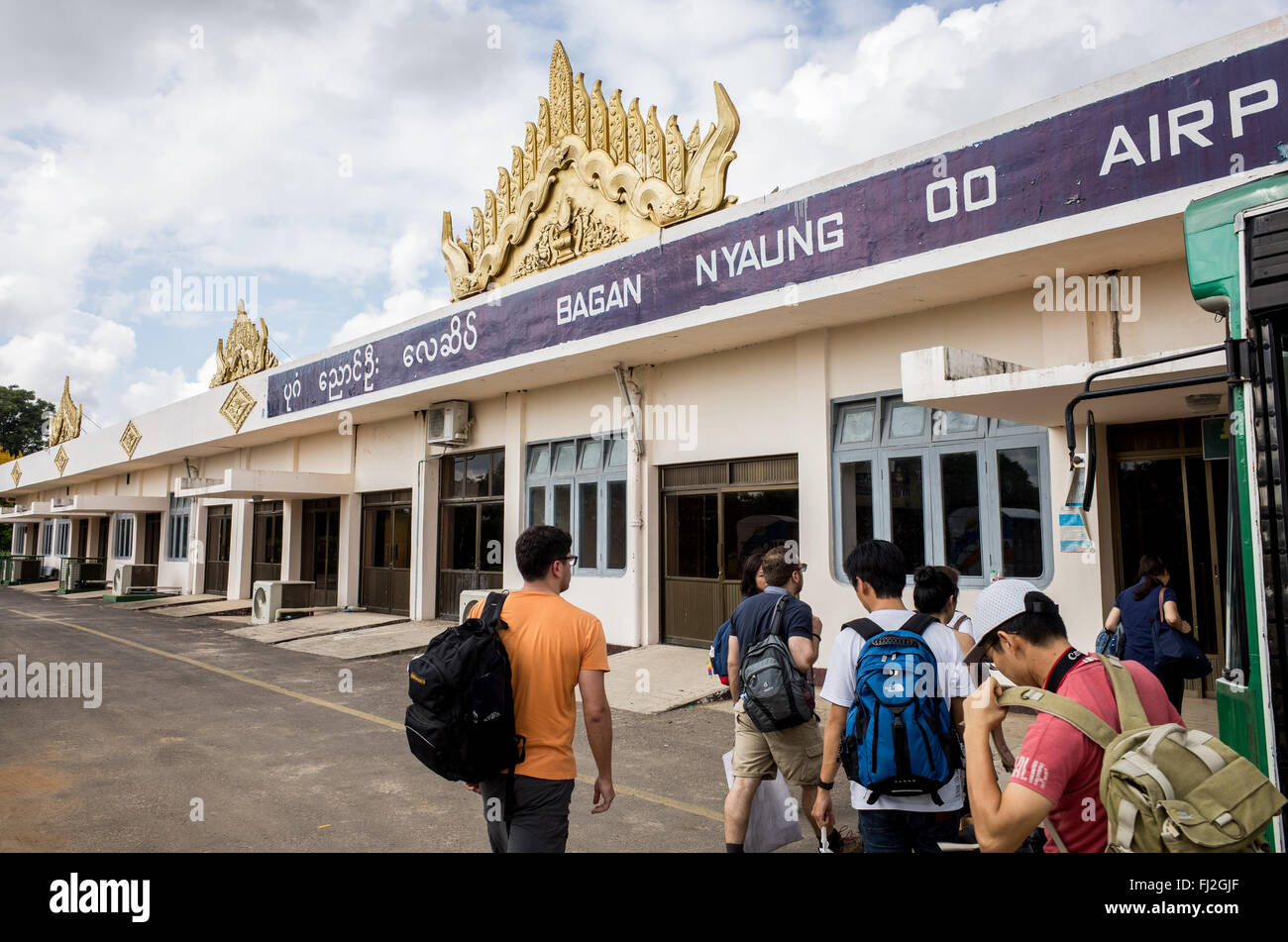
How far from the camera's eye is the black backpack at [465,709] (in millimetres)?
2684

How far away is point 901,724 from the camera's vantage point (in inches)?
109

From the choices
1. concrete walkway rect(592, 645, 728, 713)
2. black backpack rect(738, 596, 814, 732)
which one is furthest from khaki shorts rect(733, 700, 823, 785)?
concrete walkway rect(592, 645, 728, 713)

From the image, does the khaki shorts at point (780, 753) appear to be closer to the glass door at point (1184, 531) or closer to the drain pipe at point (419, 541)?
the glass door at point (1184, 531)

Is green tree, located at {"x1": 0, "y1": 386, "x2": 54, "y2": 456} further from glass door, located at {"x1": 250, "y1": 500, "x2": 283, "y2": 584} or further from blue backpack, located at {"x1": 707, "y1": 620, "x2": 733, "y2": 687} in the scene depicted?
blue backpack, located at {"x1": 707, "y1": 620, "x2": 733, "y2": 687}

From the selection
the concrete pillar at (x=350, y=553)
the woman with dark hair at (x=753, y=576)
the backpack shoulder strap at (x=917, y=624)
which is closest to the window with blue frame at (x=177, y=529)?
the concrete pillar at (x=350, y=553)

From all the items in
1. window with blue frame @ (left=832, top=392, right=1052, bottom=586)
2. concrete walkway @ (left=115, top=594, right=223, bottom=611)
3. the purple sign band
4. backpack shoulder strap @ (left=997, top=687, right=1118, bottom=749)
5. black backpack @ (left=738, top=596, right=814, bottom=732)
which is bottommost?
concrete walkway @ (left=115, top=594, right=223, bottom=611)

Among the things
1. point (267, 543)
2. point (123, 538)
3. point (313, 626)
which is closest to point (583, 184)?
point (313, 626)

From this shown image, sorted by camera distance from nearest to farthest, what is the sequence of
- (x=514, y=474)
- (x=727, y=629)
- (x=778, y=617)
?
(x=778, y=617), (x=727, y=629), (x=514, y=474)

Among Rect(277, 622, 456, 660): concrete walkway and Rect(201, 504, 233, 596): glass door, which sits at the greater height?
Rect(201, 504, 233, 596): glass door

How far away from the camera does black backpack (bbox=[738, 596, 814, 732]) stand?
12.1 ft

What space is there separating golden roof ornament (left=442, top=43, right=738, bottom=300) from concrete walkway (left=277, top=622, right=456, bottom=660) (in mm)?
6226

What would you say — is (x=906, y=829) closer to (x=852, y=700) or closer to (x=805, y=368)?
(x=852, y=700)

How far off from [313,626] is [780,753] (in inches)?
558
